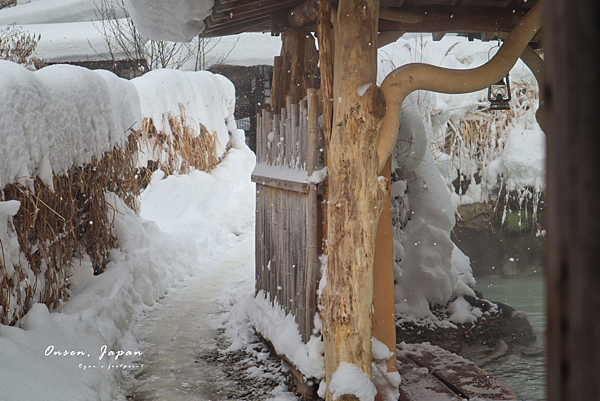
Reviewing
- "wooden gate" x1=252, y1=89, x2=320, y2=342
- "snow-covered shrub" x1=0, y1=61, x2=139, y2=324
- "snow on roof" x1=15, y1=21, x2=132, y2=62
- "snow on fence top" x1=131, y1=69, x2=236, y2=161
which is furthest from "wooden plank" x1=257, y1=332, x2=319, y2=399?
"snow on roof" x1=15, y1=21, x2=132, y2=62

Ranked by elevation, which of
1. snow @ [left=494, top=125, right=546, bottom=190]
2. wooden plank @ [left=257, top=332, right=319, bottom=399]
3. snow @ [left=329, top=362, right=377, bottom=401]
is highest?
snow @ [left=494, top=125, right=546, bottom=190]

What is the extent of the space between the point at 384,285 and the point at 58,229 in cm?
286

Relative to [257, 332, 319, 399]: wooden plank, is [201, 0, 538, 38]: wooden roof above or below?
above

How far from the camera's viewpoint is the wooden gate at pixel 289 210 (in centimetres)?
332

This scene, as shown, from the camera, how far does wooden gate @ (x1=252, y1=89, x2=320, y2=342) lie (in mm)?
3320

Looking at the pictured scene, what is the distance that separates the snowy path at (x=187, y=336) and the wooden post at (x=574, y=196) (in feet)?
10.6

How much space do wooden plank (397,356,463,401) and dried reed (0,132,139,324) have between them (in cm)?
282

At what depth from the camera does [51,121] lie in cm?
392

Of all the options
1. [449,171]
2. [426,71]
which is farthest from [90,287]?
[449,171]

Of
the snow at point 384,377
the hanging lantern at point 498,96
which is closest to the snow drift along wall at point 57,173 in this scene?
the snow at point 384,377

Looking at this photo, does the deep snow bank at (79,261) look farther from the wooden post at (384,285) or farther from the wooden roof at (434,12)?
the wooden post at (384,285)

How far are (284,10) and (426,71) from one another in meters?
1.53

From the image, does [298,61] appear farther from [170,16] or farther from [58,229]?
[58,229]

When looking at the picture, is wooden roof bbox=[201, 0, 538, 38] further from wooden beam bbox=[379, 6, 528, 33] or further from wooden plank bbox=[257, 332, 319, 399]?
wooden plank bbox=[257, 332, 319, 399]
